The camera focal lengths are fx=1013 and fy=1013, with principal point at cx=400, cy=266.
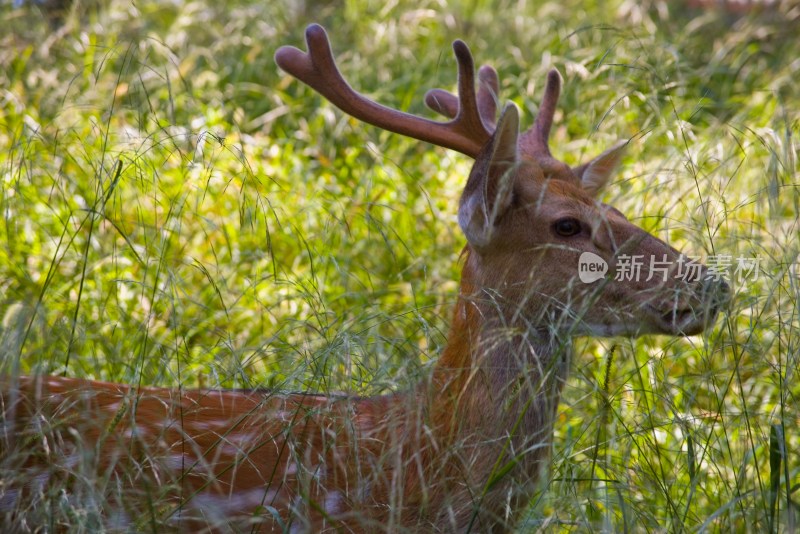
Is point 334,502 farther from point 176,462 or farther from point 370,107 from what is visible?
point 370,107

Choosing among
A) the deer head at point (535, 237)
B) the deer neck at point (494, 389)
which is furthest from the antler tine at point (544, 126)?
the deer neck at point (494, 389)

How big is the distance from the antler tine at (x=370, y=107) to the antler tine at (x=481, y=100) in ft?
1.16

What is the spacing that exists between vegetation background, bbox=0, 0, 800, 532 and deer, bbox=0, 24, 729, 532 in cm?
10

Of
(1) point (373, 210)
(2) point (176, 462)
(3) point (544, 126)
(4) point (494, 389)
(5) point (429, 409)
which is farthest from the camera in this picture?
(1) point (373, 210)

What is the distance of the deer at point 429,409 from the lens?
2.34 meters

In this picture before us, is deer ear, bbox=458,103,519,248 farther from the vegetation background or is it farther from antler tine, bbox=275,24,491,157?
antler tine, bbox=275,24,491,157

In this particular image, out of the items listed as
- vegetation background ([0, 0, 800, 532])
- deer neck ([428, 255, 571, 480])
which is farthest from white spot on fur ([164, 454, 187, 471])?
deer neck ([428, 255, 571, 480])

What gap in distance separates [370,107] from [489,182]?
520mm

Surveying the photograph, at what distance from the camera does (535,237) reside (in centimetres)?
303

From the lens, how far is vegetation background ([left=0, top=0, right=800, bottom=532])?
2582mm

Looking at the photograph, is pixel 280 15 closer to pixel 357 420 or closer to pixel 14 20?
pixel 14 20

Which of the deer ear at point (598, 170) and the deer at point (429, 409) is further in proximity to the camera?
the deer ear at point (598, 170)

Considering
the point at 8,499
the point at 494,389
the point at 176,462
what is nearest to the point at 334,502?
the point at 176,462

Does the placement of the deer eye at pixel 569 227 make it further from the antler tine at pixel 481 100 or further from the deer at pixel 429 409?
the antler tine at pixel 481 100
